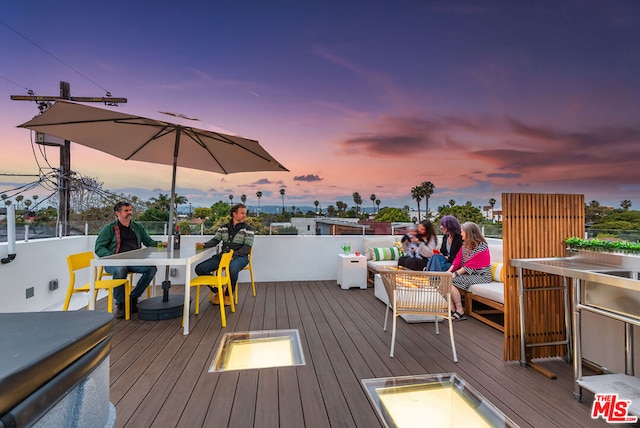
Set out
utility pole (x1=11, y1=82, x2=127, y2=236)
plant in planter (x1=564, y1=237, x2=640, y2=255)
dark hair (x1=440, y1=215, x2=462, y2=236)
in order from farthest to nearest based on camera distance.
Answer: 1. utility pole (x1=11, y1=82, x2=127, y2=236)
2. dark hair (x1=440, y1=215, x2=462, y2=236)
3. plant in planter (x1=564, y1=237, x2=640, y2=255)

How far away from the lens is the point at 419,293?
298 centimetres

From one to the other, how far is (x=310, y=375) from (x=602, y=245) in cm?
267

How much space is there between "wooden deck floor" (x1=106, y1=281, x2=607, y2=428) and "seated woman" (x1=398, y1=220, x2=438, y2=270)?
134 cm

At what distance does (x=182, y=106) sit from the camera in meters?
7.58

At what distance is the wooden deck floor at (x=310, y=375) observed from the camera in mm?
1972

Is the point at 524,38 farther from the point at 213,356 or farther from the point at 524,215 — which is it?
the point at 213,356

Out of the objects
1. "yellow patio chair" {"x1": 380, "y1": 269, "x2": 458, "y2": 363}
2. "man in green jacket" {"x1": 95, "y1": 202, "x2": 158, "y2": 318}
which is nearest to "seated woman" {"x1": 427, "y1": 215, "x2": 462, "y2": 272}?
"yellow patio chair" {"x1": 380, "y1": 269, "x2": 458, "y2": 363}

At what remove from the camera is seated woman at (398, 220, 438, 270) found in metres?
5.10

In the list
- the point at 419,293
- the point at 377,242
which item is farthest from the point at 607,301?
the point at 377,242

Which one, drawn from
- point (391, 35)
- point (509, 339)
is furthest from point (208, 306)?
point (391, 35)

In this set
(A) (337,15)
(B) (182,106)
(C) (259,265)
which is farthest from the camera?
(B) (182,106)

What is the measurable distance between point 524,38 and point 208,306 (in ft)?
29.0

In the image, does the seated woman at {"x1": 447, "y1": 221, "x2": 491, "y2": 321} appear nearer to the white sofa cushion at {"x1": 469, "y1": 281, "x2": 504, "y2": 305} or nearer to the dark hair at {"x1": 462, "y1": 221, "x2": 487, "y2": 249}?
the dark hair at {"x1": 462, "y1": 221, "x2": 487, "y2": 249}

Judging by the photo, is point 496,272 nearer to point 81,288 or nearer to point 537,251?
point 537,251
